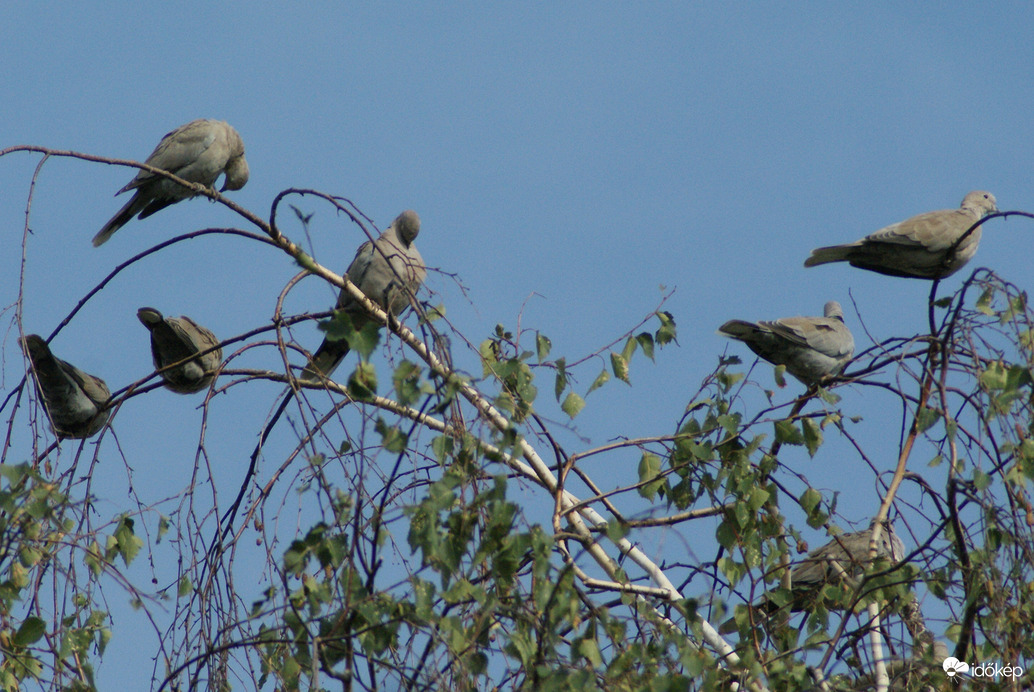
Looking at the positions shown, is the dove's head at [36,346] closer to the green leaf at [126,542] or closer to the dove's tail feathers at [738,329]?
the green leaf at [126,542]

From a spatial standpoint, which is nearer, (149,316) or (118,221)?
(149,316)

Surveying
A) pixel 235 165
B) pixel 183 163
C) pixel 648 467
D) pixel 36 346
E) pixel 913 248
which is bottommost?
pixel 648 467

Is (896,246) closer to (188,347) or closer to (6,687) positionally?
(188,347)

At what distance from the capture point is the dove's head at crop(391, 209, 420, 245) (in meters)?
6.06

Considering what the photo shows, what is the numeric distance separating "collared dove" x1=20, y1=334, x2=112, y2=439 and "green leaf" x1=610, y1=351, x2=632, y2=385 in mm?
Result: 2754

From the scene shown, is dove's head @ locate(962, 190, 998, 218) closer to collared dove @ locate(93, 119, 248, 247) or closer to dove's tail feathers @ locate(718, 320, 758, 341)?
dove's tail feathers @ locate(718, 320, 758, 341)

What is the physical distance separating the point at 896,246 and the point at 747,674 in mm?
3741

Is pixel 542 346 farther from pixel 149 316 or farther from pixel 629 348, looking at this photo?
pixel 149 316

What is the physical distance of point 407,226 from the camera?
20.0 feet

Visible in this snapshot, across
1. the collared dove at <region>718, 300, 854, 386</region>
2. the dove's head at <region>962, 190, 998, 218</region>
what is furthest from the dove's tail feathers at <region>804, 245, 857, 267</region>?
the dove's head at <region>962, 190, 998, 218</region>

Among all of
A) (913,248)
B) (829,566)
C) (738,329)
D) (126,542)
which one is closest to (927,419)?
(829,566)

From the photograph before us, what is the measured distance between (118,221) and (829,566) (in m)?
4.37

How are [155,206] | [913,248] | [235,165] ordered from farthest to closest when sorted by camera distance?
[235,165], [155,206], [913,248]

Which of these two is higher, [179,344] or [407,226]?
[407,226]
